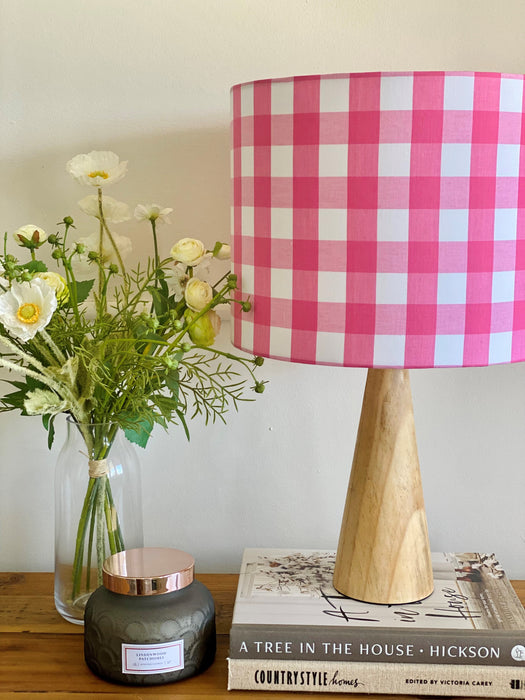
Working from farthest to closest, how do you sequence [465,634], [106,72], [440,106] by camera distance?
[106,72] < [465,634] < [440,106]

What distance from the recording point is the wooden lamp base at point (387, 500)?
2.82 ft

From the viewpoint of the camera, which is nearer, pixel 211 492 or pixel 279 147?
pixel 279 147

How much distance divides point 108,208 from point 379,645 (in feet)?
1.93

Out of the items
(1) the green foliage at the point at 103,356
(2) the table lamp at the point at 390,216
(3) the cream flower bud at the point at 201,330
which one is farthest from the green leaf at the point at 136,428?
(2) the table lamp at the point at 390,216

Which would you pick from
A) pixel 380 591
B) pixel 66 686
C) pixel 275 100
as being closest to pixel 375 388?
pixel 380 591

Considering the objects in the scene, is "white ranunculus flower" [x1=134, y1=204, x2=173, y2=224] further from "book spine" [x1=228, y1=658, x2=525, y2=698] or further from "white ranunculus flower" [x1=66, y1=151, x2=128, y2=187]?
"book spine" [x1=228, y1=658, x2=525, y2=698]

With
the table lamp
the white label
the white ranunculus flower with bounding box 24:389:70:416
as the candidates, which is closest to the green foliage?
the white ranunculus flower with bounding box 24:389:70:416

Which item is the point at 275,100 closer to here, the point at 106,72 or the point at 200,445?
the point at 106,72

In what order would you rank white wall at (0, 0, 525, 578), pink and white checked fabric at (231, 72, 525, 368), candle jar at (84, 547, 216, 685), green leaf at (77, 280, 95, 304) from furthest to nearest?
white wall at (0, 0, 525, 578)
green leaf at (77, 280, 95, 304)
candle jar at (84, 547, 216, 685)
pink and white checked fabric at (231, 72, 525, 368)

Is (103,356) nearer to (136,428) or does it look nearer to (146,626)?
(136,428)

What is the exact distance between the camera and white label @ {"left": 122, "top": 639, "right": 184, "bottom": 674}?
80cm

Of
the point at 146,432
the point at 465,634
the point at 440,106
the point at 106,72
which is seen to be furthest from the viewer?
the point at 106,72

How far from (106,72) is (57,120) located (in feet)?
0.30

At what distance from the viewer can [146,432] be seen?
→ 3.04 ft
